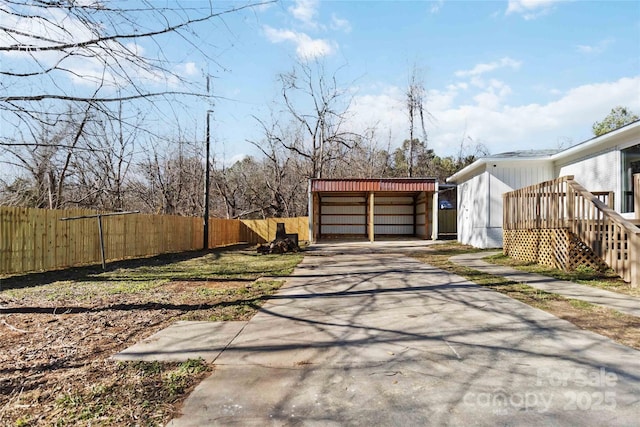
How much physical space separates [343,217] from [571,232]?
1655cm

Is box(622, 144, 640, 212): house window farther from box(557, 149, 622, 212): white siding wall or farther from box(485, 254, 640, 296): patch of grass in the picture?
box(485, 254, 640, 296): patch of grass

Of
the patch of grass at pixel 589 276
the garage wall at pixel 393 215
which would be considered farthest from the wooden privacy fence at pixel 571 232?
the garage wall at pixel 393 215

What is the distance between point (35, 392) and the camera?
2670 millimetres

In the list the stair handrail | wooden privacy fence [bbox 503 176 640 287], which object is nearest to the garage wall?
wooden privacy fence [bbox 503 176 640 287]

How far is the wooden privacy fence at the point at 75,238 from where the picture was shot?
877cm

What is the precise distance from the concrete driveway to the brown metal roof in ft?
48.0

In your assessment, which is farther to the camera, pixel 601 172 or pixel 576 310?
pixel 601 172

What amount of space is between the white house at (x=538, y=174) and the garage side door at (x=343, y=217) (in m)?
6.80

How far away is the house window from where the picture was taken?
9.84 metres

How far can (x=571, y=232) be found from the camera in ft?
28.1

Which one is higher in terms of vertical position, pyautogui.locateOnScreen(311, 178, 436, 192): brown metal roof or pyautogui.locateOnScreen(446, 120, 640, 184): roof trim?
pyautogui.locateOnScreen(446, 120, 640, 184): roof trim

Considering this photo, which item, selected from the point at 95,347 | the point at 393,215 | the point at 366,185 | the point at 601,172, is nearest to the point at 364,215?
the point at 393,215

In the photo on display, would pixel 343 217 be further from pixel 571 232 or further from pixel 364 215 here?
pixel 571 232

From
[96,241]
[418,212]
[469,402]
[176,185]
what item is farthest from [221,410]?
[176,185]
